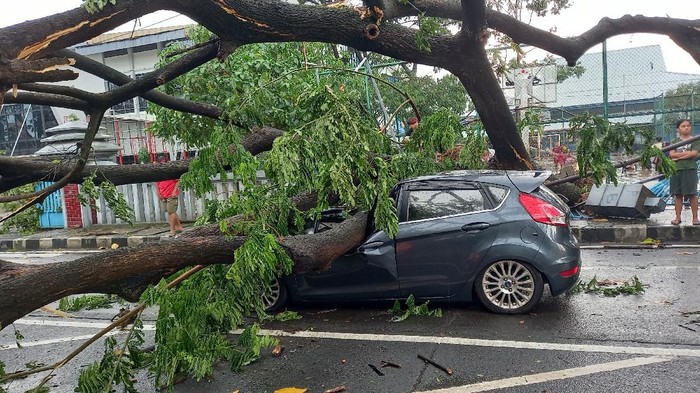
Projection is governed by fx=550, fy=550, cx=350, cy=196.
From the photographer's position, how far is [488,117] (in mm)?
7375

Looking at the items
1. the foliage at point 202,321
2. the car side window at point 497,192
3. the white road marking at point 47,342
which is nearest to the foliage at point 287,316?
the foliage at point 202,321

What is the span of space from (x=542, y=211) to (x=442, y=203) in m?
0.96

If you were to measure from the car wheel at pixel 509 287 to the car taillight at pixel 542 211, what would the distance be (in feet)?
1.57

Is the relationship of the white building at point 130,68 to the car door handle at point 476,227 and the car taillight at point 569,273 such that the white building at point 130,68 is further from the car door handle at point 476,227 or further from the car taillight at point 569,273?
the car taillight at point 569,273

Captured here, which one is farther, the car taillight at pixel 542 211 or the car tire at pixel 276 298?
the car tire at pixel 276 298

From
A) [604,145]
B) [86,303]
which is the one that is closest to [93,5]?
[86,303]

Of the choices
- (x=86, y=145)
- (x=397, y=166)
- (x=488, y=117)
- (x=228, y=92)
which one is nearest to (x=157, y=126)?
(x=228, y=92)

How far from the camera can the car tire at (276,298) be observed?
5879 mm

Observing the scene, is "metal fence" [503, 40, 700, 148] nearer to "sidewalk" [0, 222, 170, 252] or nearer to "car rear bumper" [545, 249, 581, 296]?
"car rear bumper" [545, 249, 581, 296]

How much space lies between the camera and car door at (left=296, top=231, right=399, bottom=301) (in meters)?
5.51

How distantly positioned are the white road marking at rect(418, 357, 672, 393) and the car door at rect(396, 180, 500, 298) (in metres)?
1.52

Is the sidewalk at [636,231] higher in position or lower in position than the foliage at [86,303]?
higher

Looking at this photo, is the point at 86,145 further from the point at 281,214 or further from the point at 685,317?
the point at 685,317

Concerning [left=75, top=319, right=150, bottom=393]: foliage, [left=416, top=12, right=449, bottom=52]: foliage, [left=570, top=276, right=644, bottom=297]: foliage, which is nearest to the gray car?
[left=570, top=276, right=644, bottom=297]: foliage
